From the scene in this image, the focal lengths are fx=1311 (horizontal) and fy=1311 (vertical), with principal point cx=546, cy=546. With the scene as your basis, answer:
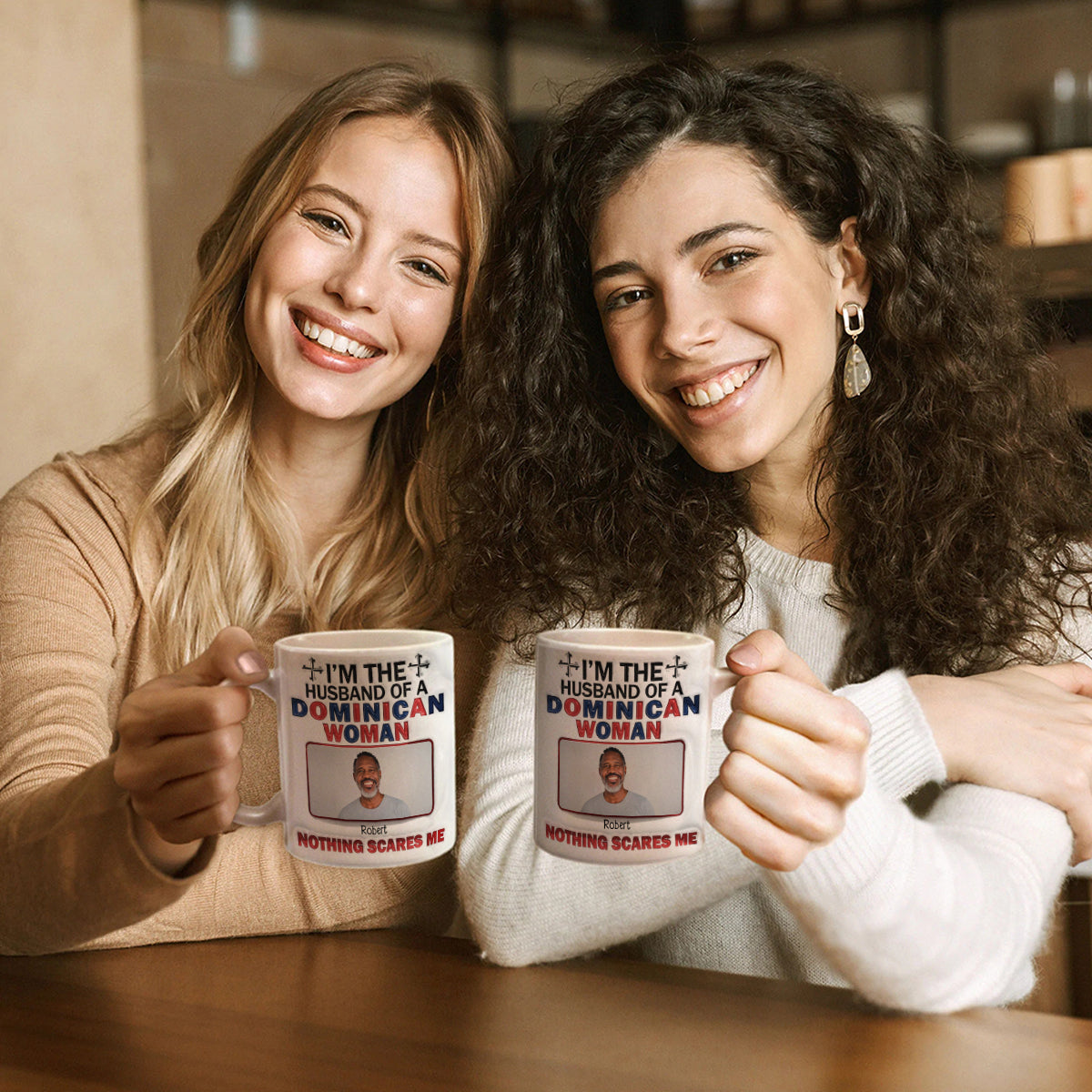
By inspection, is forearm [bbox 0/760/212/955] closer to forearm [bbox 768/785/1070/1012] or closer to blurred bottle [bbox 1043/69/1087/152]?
forearm [bbox 768/785/1070/1012]

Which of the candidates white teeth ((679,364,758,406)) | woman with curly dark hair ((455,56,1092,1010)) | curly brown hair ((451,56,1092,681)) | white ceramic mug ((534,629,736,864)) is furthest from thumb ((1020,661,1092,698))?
white ceramic mug ((534,629,736,864))

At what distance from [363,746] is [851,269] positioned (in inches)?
32.0

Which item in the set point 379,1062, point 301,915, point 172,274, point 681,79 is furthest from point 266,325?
point 172,274

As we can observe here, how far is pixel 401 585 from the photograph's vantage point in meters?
1.46

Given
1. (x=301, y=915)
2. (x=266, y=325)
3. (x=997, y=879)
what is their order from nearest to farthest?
(x=997, y=879) → (x=301, y=915) → (x=266, y=325)

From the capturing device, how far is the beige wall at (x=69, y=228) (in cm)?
254

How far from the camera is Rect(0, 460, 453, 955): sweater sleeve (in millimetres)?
951

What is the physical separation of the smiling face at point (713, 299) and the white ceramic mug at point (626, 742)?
49cm

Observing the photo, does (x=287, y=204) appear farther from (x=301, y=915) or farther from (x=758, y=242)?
(x=301, y=915)

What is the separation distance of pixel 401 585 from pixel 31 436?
4.78ft

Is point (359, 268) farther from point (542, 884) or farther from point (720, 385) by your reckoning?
point (542, 884)

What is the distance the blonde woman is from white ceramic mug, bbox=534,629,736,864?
13.9 inches

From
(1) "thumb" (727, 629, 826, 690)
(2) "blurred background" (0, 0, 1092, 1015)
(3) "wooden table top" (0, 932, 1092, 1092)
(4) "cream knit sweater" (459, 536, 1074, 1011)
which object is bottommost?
(3) "wooden table top" (0, 932, 1092, 1092)

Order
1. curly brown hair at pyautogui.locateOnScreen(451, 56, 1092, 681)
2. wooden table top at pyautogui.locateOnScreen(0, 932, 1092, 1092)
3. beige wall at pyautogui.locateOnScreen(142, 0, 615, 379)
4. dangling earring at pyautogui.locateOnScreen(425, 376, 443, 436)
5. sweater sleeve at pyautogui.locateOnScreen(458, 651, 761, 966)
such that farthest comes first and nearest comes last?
beige wall at pyautogui.locateOnScreen(142, 0, 615, 379) < dangling earring at pyautogui.locateOnScreen(425, 376, 443, 436) < curly brown hair at pyautogui.locateOnScreen(451, 56, 1092, 681) < sweater sleeve at pyautogui.locateOnScreen(458, 651, 761, 966) < wooden table top at pyautogui.locateOnScreen(0, 932, 1092, 1092)
